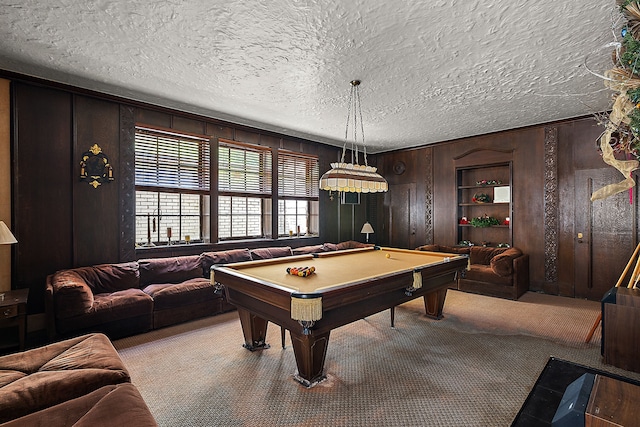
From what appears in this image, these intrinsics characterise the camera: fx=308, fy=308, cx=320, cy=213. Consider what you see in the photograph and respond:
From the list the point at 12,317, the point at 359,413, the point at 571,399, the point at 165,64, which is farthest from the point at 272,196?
the point at 571,399

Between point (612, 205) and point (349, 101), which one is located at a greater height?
point (349, 101)

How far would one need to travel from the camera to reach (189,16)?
2.42m

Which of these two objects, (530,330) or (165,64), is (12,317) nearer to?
(165,64)

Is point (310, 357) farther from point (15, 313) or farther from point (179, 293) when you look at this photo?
point (15, 313)

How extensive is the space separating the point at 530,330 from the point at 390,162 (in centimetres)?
487

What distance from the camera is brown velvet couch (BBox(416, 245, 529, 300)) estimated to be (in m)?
4.99

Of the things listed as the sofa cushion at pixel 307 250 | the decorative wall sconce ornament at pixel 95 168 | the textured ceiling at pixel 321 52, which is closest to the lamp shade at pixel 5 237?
the decorative wall sconce ornament at pixel 95 168

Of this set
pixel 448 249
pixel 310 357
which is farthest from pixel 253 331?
pixel 448 249

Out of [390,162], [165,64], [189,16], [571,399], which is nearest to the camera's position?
[571,399]

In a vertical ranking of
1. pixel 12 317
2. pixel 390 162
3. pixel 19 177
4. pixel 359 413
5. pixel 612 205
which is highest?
pixel 390 162

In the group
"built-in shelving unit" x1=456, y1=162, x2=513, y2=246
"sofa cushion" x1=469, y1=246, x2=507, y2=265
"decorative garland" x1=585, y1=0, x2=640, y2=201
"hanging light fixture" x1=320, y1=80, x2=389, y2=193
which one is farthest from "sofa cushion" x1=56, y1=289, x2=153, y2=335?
"built-in shelving unit" x1=456, y1=162, x2=513, y2=246

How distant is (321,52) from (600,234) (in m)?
5.13

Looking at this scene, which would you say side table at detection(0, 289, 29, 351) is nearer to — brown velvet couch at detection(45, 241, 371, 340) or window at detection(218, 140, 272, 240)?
brown velvet couch at detection(45, 241, 371, 340)

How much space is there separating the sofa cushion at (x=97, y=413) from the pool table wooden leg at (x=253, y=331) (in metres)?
1.58
